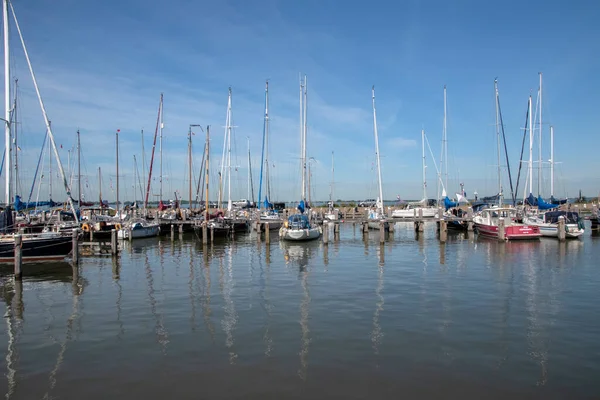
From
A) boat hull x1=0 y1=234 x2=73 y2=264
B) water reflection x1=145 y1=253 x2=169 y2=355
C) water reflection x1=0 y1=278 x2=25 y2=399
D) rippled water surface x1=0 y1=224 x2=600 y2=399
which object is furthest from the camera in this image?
boat hull x1=0 y1=234 x2=73 y2=264

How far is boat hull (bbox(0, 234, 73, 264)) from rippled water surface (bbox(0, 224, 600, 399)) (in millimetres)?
1653

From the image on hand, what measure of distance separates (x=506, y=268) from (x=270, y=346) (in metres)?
16.9

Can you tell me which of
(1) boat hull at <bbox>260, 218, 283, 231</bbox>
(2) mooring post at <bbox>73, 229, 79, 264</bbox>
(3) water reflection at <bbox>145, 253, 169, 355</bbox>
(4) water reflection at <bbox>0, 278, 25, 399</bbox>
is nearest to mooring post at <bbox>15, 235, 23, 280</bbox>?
(4) water reflection at <bbox>0, 278, 25, 399</bbox>

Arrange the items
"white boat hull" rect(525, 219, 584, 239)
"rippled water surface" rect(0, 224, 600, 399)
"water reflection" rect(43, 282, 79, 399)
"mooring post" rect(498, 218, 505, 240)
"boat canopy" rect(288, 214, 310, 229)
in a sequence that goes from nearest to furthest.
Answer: "rippled water surface" rect(0, 224, 600, 399), "water reflection" rect(43, 282, 79, 399), "mooring post" rect(498, 218, 505, 240), "white boat hull" rect(525, 219, 584, 239), "boat canopy" rect(288, 214, 310, 229)

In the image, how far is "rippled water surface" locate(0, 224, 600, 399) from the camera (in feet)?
31.6

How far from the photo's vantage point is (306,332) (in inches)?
516

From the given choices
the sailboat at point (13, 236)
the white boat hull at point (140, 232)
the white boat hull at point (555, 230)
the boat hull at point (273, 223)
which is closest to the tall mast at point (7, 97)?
the sailboat at point (13, 236)

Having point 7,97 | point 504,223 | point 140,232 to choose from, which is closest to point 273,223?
point 140,232

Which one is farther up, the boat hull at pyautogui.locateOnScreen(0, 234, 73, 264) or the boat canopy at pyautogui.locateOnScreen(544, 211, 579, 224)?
the boat canopy at pyautogui.locateOnScreen(544, 211, 579, 224)

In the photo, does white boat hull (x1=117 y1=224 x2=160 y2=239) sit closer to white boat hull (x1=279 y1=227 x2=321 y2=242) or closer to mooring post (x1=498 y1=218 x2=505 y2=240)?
white boat hull (x1=279 y1=227 x2=321 y2=242)

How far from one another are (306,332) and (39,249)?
19.7 metres

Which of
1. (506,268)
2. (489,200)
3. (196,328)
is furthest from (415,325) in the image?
(489,200)

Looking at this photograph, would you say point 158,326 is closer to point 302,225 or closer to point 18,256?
point 18,256

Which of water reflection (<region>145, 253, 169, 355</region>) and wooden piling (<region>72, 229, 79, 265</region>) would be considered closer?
water reflection (<region>145, 253, 169, 355</region>)
